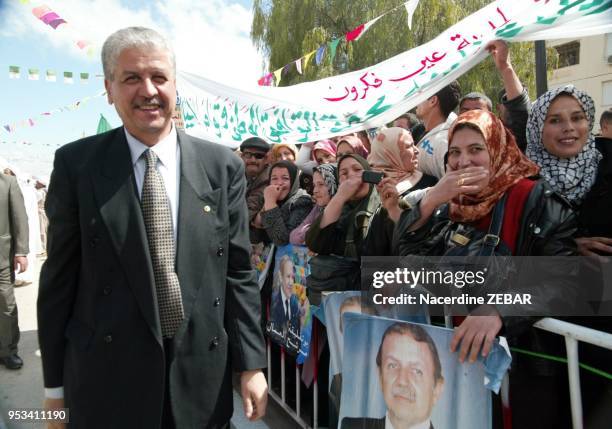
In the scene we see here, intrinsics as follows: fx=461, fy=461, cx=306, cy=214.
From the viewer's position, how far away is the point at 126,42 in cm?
138

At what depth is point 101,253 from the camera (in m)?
1.39

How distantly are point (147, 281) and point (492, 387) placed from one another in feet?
3.49

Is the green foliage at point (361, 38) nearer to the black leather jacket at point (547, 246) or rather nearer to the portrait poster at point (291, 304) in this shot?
the portrait poster at point (291, 304)

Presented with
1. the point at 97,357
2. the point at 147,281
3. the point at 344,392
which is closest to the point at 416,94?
→ the point at 344,392

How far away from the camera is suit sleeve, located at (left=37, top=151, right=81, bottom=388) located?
1.42 meters

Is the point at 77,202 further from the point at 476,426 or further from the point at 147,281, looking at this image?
the point at 476,426

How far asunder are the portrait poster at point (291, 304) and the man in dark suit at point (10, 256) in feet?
8.63

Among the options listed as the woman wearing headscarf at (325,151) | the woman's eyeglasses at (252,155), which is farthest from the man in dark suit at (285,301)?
the woman's eyeglasses at (252,155)

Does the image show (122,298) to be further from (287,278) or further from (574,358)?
(287,278)

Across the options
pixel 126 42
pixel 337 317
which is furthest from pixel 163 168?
pixel 337 317

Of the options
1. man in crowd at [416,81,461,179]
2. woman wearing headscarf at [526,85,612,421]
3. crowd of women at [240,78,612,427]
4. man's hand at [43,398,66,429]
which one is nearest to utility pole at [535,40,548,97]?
man in crowd at [416,81,461,179]

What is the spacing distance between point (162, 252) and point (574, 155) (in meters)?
1.71

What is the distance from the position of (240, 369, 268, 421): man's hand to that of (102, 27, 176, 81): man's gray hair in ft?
3.53

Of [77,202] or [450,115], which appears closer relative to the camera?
[77,202]
